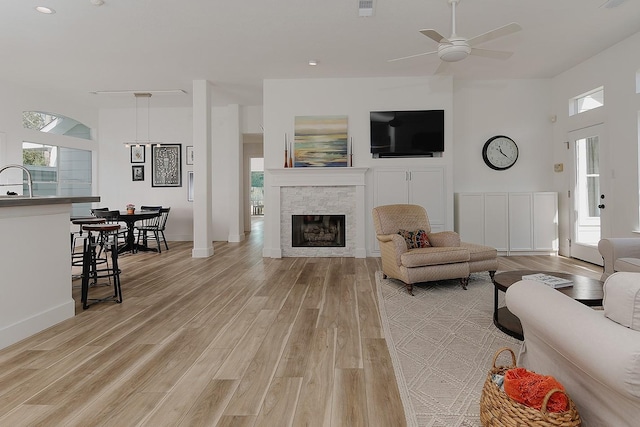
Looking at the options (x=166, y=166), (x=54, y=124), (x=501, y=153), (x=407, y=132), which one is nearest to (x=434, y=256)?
(x=407, y=132)

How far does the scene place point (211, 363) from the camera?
2.32m

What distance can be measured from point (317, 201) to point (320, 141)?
3.34 ft

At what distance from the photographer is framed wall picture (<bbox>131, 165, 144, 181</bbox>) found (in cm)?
838

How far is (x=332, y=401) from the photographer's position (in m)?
1.87

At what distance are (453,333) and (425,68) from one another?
4.39m

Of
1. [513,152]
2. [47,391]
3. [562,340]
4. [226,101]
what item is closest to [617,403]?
[562,340]

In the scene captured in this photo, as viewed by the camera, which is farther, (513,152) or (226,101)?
(226,101)

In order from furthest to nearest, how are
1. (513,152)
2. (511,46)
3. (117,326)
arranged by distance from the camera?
(513,152)
(511,46)
(117,326)

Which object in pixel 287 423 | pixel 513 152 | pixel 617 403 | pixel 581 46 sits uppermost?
pixel 581 46

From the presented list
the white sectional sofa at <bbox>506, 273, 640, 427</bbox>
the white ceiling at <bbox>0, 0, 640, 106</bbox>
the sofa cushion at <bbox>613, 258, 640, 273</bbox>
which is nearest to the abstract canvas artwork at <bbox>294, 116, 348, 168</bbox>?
the white ceiling at <bbox>0, 0, 640, 106</bbox>

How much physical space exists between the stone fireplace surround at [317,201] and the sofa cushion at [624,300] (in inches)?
195

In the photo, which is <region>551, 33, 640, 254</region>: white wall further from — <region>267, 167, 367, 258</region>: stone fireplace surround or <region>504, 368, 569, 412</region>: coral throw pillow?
<region>504, 368, 569, 412</region>: coral throw pillow

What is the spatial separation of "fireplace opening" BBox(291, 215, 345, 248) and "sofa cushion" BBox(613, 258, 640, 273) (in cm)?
380

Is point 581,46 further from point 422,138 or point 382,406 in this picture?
point 382,406
